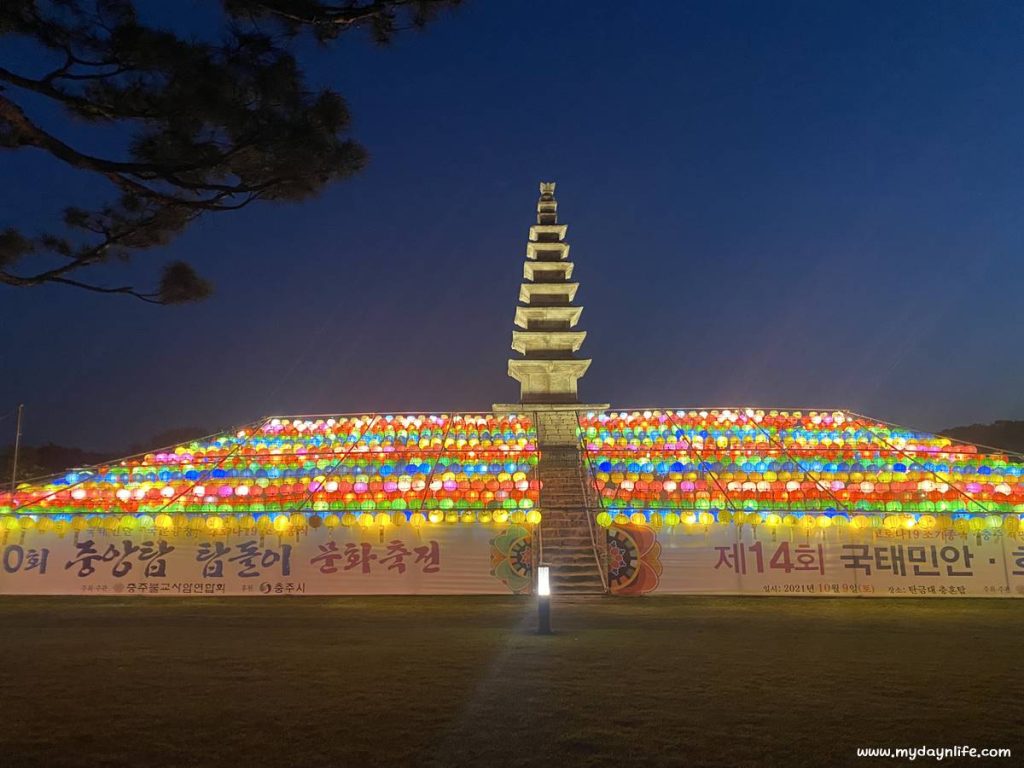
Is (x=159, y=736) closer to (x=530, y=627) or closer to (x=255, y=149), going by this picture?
(x=255, y=149)

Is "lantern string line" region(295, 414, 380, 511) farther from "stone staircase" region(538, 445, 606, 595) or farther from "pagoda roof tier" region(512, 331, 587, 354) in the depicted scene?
"pagoda roof tier" region(512, 331, 587, 354)

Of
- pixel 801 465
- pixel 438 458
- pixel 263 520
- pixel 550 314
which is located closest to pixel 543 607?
pixel 263 520

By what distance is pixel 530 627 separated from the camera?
36.0 feet

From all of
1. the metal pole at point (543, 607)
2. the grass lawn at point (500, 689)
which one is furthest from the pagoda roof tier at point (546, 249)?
the metal pole at point (543, 607)

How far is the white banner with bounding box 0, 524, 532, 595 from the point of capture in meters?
15.6

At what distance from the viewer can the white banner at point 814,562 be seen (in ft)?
49.2

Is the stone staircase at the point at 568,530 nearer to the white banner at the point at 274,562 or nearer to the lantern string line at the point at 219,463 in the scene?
the white banner at the point at 274,562

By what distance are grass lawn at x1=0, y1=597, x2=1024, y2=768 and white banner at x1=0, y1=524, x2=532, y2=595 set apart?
3.36 meters

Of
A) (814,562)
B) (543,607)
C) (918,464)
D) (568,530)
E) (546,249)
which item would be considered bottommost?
(543,607)

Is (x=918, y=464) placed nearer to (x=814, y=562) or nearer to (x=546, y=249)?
(x=814, y=562)

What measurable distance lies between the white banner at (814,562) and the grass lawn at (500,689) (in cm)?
289

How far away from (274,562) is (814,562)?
11.3m

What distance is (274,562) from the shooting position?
15703 millimetres

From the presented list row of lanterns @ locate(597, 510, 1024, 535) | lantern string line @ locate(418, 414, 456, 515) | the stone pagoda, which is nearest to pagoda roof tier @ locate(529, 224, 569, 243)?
the stone pagoda
